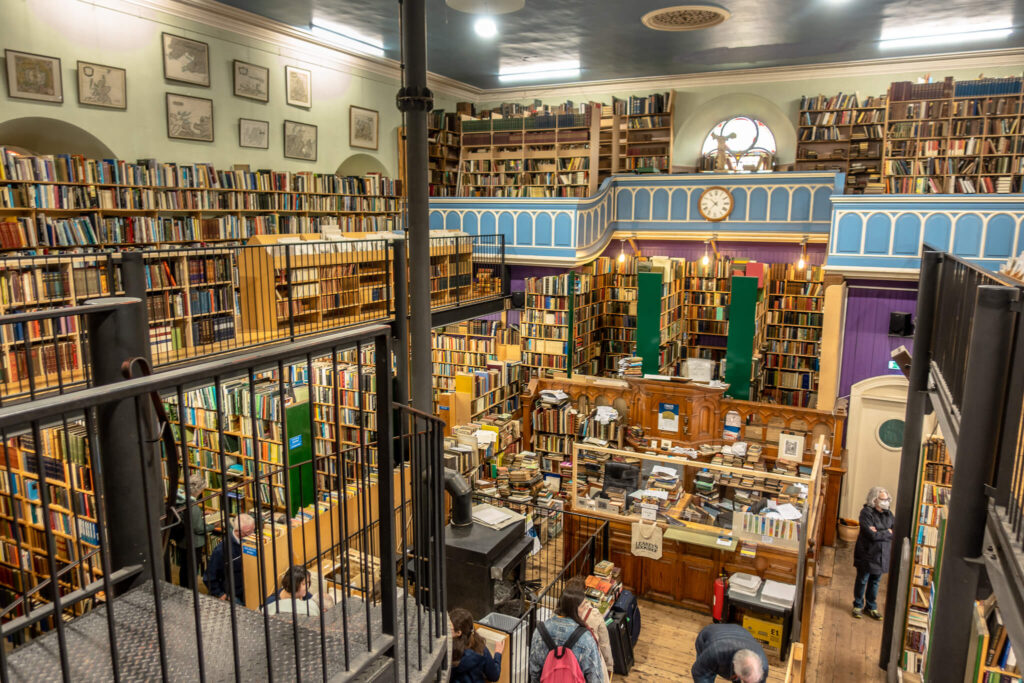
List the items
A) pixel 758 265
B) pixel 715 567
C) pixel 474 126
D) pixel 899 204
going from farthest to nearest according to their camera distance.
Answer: pixel 474 126, pixel 758 265, pixel 899 204, pixel 715 567

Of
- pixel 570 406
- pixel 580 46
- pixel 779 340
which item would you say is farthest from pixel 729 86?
pixel 570 406

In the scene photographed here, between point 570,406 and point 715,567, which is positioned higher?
point 570,406

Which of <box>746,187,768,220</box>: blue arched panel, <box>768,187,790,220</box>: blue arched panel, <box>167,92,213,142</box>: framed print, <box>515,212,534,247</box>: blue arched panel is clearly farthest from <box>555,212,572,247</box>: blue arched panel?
<box>167,92,213,142</box>: framed print

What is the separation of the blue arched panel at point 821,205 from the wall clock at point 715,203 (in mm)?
1328

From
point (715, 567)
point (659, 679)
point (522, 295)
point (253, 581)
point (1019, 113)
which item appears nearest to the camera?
point (253, 581)

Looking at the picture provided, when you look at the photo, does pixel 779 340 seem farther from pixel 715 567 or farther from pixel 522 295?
pixel 715 567

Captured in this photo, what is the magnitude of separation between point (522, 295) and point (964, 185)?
23.5 feet

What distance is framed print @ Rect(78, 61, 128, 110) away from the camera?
793cm

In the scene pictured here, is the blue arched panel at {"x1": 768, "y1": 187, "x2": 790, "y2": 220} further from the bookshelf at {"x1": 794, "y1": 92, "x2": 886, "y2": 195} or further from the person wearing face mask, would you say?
the person wearing face mask

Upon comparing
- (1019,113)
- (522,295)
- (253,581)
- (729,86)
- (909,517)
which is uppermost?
(729,86)

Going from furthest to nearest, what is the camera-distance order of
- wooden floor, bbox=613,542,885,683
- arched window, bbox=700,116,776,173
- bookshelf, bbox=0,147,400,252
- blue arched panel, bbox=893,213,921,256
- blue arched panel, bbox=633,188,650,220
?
arched window, bbox=700,116,776,173 → blue arched panel, bbox=633,188,650,220 → blue arched panel, bbox=893,213,921,256 → bookshelf, bbox=0,147,400,252 → wooden floor, bbox=613,542,885,683

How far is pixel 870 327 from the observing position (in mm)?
10430

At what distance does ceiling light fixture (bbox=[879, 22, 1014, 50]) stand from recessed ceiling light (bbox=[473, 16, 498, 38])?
6219 mm

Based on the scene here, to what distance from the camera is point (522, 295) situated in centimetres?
1178
